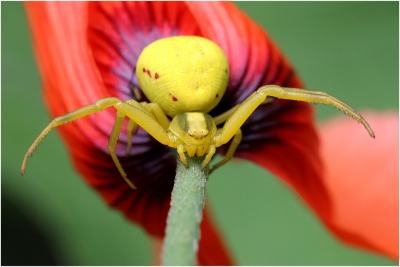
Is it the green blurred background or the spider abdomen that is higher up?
the spider abdomen

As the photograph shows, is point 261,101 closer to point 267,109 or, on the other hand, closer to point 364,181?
point 267,109

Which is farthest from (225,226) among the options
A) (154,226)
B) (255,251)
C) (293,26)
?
(293,26)

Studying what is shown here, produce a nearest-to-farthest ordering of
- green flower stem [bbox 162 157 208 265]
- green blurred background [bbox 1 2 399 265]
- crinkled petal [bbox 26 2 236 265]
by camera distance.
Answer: green flower stem [bbox 162 157 208 265]
crinkled petal [bbox 26 2 236 265]
green blurred background [bbox 1 2 399 265]

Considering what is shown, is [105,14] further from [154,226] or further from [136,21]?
[154,226]

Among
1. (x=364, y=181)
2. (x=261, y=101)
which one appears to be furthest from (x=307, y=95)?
(x=364, y=181)

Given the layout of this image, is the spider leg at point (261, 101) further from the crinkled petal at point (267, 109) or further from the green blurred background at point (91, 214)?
the green blurred background at point (91, 214)

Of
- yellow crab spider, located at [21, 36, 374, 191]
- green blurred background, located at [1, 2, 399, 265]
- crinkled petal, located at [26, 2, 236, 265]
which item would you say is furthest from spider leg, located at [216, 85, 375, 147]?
green blurred background, located at [1, 2, 399, 265]

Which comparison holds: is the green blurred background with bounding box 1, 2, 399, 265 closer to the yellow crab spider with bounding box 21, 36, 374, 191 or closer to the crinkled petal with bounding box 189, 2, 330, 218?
the crinkled petal with bounding box 189, 2, 330, 218
